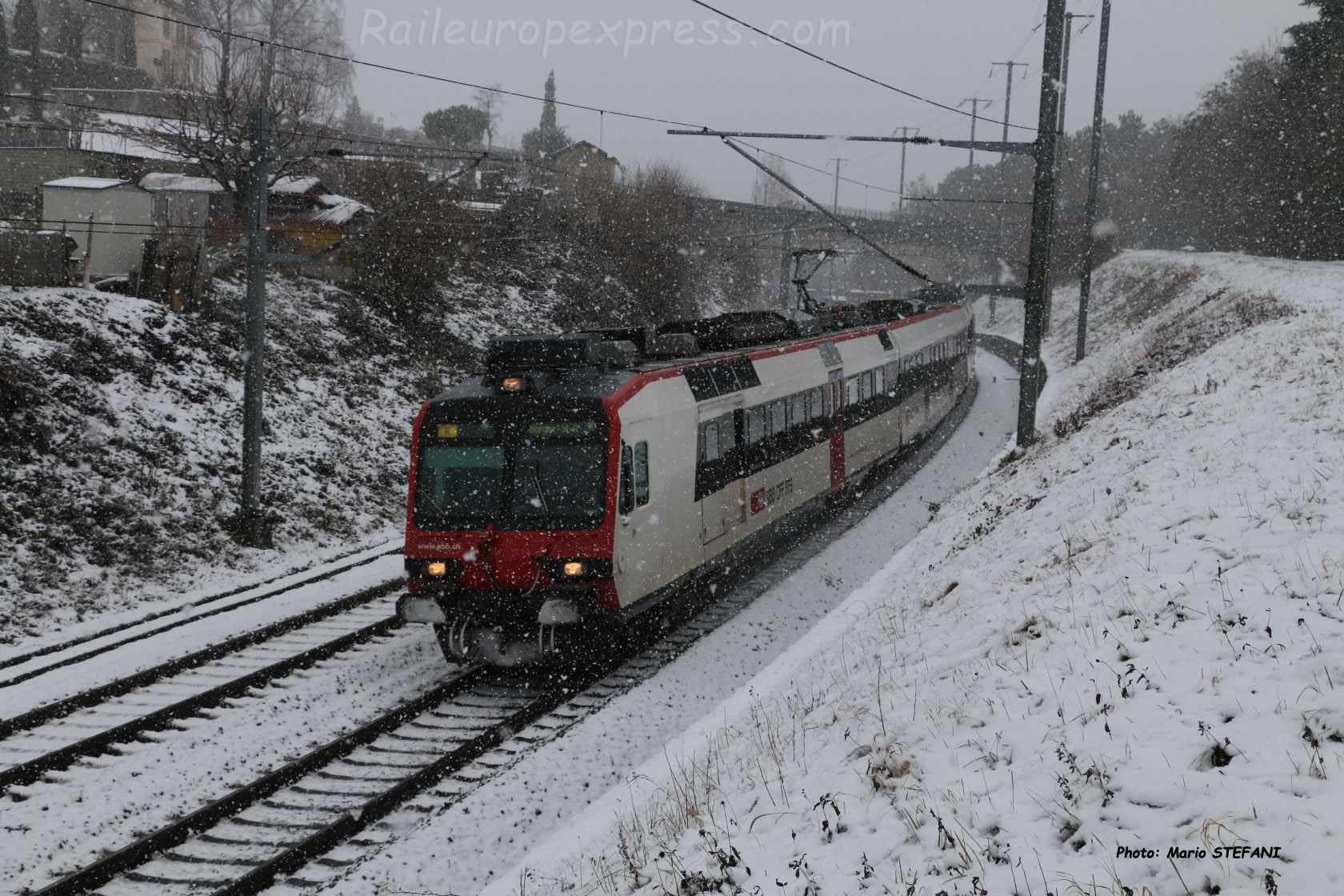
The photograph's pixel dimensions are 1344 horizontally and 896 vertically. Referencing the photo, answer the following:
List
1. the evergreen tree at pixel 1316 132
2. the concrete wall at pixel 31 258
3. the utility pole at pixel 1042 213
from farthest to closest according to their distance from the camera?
the evergreen tree at pixel 1316 132, the concrete wall at pixel 31 258, the utility pole at pixel 1042 213

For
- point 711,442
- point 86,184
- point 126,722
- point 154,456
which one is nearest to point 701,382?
point 711,442

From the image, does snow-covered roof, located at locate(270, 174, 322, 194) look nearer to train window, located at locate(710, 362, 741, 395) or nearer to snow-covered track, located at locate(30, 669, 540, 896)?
train window, located at locate(710, 362, 741, 395)

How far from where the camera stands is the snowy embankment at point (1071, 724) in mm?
4910

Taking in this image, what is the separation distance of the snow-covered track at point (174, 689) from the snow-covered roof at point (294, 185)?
2161cm

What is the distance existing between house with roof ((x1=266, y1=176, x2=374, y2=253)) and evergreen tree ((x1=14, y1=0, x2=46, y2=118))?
44.5 m

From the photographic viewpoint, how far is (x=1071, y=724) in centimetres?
593

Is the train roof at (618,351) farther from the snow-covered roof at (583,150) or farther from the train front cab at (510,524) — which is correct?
the snow-covered roof at (583,150)

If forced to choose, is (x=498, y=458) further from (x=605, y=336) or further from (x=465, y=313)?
(x=465, y=313)

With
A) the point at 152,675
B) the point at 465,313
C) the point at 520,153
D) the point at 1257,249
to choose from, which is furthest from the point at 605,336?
the point at 520,153

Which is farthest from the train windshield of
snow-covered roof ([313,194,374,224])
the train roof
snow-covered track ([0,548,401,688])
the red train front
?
snow-covered roof ([313,194,374,224])

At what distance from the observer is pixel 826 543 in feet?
58.7

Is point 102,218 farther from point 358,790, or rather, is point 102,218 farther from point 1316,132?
point 1316,132

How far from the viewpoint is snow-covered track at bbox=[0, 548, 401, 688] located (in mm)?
11781

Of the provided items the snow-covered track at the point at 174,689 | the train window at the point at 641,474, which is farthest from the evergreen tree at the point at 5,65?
the train window at the point at 641,474
